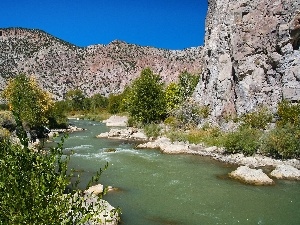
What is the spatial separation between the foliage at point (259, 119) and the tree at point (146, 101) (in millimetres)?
20372

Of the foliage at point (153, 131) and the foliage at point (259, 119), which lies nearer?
the foliage at point (259, 119)

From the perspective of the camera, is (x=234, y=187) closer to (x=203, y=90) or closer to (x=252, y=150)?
(x=252, y=150)

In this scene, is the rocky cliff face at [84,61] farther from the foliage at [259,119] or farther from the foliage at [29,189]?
the foliage at [29,189]

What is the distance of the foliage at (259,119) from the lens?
121ft

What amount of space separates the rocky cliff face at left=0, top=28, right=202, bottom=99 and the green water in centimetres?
11078

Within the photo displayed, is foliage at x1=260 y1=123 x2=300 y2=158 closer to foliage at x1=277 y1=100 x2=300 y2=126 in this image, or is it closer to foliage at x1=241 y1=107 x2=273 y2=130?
foliage at x1=277 y1=100 x2=300 y2=126

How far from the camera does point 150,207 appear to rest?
1820 cm

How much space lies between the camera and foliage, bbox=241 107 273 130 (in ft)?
121

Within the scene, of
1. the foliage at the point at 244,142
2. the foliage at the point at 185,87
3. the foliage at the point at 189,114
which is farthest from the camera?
the foliage at the point at 185,87

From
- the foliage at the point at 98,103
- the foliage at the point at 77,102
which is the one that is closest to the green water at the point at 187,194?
the foliage at the point at 98,103

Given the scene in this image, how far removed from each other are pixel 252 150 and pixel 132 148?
1300cm

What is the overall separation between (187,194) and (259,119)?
1974cm

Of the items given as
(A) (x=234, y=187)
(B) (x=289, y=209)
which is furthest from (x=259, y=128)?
(B) (x=289, y=209)

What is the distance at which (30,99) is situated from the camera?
1887 inches
